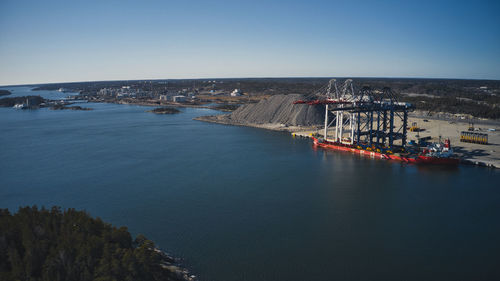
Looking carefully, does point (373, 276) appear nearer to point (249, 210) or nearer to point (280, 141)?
point (249, 210)

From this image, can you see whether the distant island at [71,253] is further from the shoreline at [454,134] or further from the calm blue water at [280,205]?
the shoreline at [454,134]

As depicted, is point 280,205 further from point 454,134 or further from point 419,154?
point 454,134

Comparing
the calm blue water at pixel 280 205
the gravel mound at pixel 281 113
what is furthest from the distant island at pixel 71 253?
the gravel mound at pixel 281 113

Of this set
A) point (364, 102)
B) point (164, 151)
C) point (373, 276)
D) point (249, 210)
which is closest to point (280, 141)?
point (364, 102)

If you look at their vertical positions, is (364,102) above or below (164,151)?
above

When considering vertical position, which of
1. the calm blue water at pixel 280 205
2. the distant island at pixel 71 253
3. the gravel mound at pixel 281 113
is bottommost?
the calm blue water at pixel 280 205

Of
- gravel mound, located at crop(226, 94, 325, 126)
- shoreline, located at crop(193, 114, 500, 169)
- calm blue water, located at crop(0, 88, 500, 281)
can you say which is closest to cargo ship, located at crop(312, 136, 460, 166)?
calm blue water, located at crop(0, 88, 500, 281)

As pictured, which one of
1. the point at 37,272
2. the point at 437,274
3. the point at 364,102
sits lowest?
the point at 437,274
